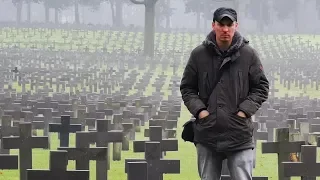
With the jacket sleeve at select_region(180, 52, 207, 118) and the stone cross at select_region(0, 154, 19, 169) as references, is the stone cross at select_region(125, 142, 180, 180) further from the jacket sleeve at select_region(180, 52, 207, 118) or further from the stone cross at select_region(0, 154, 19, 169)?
the jacket sleeve at select_region(180, 52, 207, 118)

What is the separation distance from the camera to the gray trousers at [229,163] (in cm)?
807

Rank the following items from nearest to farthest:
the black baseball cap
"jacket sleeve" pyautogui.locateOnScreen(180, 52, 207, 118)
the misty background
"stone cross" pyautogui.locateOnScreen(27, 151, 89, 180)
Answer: the black baseball cap < "jacket sleeve" pyautogui.locateOnScreen(180, 52, 207, 118) < "stone cross" pyautogui.locateOnScreen(27, 151, 89, 180) < the misty background

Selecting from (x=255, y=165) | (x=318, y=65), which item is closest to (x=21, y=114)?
(x=255, y=165)

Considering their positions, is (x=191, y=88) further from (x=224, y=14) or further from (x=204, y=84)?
(x=224, y=14)

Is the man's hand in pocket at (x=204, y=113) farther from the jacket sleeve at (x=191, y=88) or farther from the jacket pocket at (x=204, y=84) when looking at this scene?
the jacket pocket at (x=204, y=84)

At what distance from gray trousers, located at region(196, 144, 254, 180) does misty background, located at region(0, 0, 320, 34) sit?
1953 inches

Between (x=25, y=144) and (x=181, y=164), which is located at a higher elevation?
(x=25, y=144)

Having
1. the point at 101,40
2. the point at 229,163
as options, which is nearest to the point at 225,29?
the point at 229,163

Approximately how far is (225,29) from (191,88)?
588mm

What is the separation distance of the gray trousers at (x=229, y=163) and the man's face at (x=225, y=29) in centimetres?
87

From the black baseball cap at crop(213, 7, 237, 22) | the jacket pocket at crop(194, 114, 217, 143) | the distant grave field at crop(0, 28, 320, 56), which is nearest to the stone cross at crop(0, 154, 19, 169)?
the jacket pocket at crop(194, 114, 217, 143)

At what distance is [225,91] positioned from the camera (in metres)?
8.05

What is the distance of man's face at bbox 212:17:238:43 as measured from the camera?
796cm

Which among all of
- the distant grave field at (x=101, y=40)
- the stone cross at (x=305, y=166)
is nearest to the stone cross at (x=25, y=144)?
the stone cross at (x=305, y=166)
